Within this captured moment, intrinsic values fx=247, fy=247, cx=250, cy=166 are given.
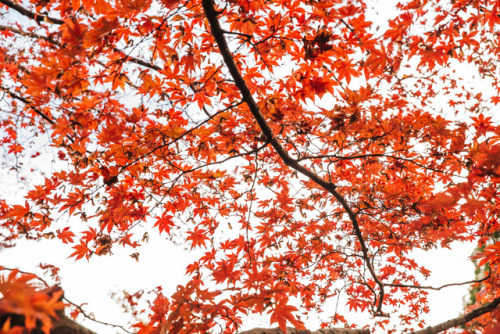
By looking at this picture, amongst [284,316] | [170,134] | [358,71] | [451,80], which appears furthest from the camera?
[451,80]

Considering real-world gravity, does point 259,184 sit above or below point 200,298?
above

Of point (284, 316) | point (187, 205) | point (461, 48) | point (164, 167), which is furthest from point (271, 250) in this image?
point (461, 48)

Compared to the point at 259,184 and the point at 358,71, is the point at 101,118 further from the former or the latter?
the point at 358,71

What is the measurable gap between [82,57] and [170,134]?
3.18ft

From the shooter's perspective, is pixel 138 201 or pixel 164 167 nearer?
pixel 138 201

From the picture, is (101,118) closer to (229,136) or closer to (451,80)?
(229,136)

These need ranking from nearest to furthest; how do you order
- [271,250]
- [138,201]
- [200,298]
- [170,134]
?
[200,298] < [170,134] < [138,201] < [271,250]

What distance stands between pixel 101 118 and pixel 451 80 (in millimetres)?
A: 7404

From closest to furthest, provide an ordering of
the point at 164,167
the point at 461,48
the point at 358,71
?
the point at 461,48, the point at 358,71, the point at 164,167

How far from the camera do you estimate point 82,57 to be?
2.08 meters

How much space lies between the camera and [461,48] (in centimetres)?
213

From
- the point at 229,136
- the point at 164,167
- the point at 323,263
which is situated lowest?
the point at 323,263

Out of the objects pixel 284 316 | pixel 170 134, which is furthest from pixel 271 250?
pixel 170 134

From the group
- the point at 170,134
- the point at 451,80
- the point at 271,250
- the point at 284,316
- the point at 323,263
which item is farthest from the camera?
the point at 451,80
